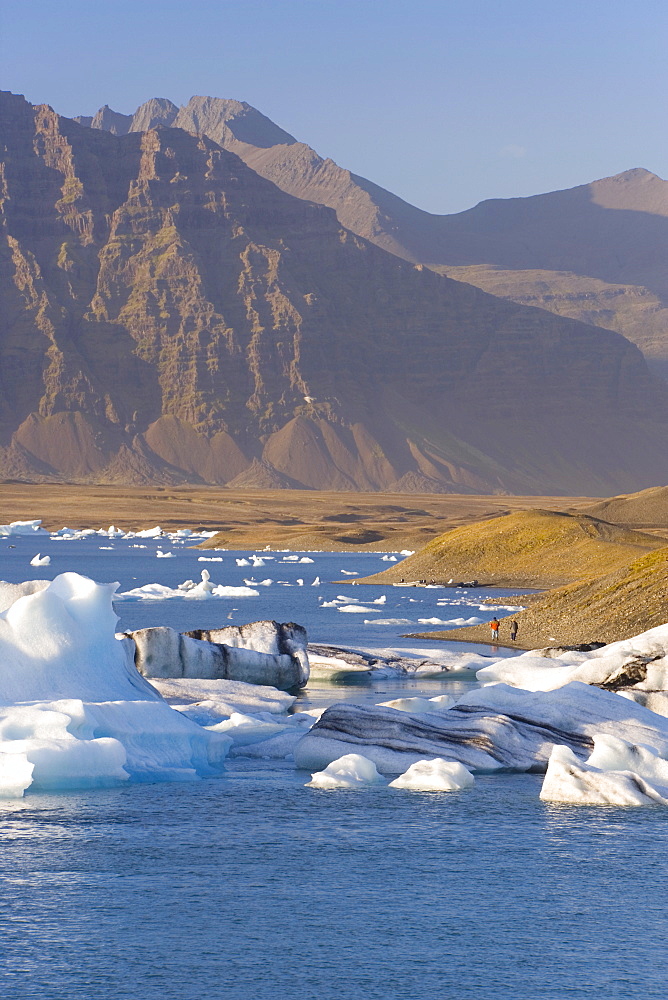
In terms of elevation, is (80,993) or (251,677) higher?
(80,993)

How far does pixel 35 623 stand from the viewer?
24906 millimetres

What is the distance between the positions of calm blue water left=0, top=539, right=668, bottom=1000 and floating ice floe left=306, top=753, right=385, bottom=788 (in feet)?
1.59

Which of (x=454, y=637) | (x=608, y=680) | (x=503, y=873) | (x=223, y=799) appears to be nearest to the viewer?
(x=503, y=873)

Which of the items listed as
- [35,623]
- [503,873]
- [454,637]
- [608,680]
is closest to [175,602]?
[454,637]

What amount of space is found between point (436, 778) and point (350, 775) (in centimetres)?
160

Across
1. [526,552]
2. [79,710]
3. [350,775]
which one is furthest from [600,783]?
[526,552]

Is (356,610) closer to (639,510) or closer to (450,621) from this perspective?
(450,621)

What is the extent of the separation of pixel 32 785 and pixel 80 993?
9878 mm

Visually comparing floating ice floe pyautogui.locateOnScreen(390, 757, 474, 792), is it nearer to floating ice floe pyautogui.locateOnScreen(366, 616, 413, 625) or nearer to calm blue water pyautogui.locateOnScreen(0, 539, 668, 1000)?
calm blue water pyautogui.locateOnScreen(0, 539, 668, 1000)

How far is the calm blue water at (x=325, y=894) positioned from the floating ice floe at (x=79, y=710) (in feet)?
1.62

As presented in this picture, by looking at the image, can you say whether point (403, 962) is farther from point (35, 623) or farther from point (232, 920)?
point (35, 623)

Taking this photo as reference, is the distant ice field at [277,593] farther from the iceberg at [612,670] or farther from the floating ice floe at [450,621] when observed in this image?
the iceberg at [612,670]

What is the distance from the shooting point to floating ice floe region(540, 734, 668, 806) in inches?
883

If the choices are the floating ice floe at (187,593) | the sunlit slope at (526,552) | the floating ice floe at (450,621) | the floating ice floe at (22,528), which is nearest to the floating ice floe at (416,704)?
the floating ice floe at (450,621)
